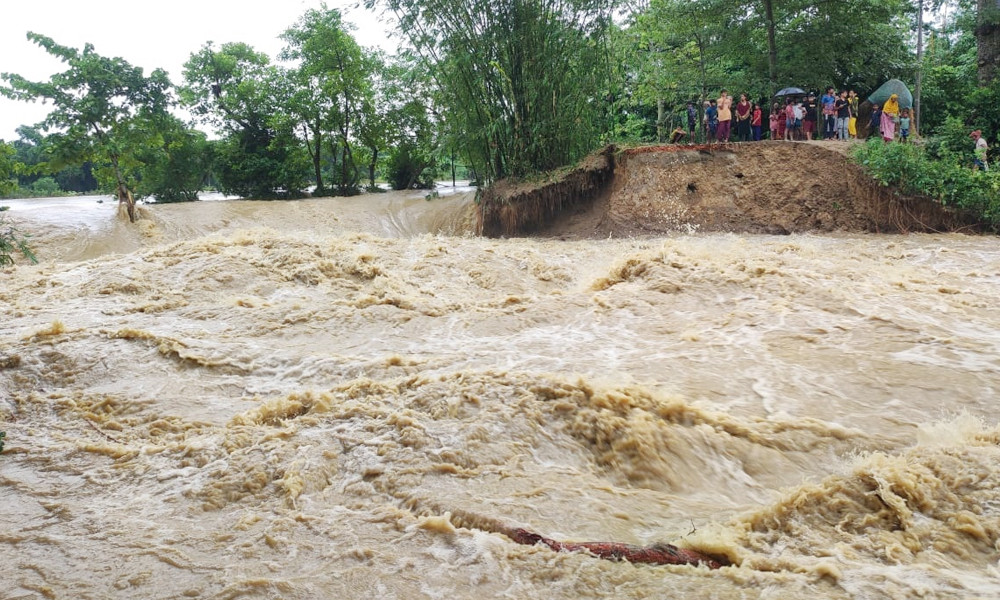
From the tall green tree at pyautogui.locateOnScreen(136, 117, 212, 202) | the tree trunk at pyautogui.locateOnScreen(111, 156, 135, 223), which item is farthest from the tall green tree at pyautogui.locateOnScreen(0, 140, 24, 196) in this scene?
the tall green tree at pyautogui.locateOnScreen(136, 117, 212, 202)

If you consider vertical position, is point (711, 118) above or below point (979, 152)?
above

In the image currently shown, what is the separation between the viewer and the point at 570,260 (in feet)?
34.1

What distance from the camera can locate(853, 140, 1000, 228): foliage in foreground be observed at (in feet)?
34.4

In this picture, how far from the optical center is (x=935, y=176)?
1091 cm

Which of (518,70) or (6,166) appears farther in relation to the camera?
(518,70)

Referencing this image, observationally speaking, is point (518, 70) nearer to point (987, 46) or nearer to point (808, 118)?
point (808, 118)

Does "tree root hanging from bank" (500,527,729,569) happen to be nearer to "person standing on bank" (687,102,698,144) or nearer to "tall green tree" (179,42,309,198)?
"person standing on bank" (687,102,698,144)

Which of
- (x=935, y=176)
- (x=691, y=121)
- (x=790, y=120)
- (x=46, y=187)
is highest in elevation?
(x=691, y=121)

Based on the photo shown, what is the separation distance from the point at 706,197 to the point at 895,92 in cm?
576

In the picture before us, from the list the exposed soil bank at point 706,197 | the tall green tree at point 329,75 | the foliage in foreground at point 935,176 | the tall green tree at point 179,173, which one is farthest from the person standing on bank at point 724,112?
the tall green tree at point 179,173

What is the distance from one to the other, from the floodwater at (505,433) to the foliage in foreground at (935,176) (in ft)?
9.23

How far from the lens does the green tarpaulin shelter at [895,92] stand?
1423cm

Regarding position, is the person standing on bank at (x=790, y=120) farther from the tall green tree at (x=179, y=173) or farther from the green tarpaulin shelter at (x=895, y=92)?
the tall green tree at (x=179, y=173)

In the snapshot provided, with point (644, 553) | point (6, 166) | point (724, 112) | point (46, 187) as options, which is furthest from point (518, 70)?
point (46, 187)
